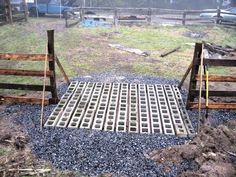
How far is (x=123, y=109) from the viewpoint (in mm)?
7383

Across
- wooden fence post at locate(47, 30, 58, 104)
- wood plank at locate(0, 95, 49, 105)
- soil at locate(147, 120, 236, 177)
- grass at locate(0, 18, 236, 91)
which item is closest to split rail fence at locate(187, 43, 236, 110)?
soil at locate(147, 120, 236, 177)

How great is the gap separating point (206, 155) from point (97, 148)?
2.08 meters

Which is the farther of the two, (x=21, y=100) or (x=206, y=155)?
(x=21, y=100)

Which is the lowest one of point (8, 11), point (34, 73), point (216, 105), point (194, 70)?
point (216, 105)

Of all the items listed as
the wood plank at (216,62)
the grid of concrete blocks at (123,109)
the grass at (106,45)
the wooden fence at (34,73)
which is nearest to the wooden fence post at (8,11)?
the grass at (106,45)

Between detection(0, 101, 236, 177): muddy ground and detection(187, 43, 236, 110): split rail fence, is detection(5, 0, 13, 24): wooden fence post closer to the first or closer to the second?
detection(0, 101, 236, 177): muddy ground

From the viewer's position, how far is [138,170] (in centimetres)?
509

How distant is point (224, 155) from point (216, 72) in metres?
5.59

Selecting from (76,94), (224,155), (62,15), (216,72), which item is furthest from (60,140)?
(62,15)

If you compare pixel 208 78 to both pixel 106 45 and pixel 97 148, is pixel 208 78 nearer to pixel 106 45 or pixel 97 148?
pixel 97 148

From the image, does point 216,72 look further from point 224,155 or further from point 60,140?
point 60,140

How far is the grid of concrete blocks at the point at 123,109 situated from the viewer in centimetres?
656

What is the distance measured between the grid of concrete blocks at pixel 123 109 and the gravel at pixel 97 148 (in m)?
0.30

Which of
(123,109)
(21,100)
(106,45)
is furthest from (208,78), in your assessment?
(106,45)
